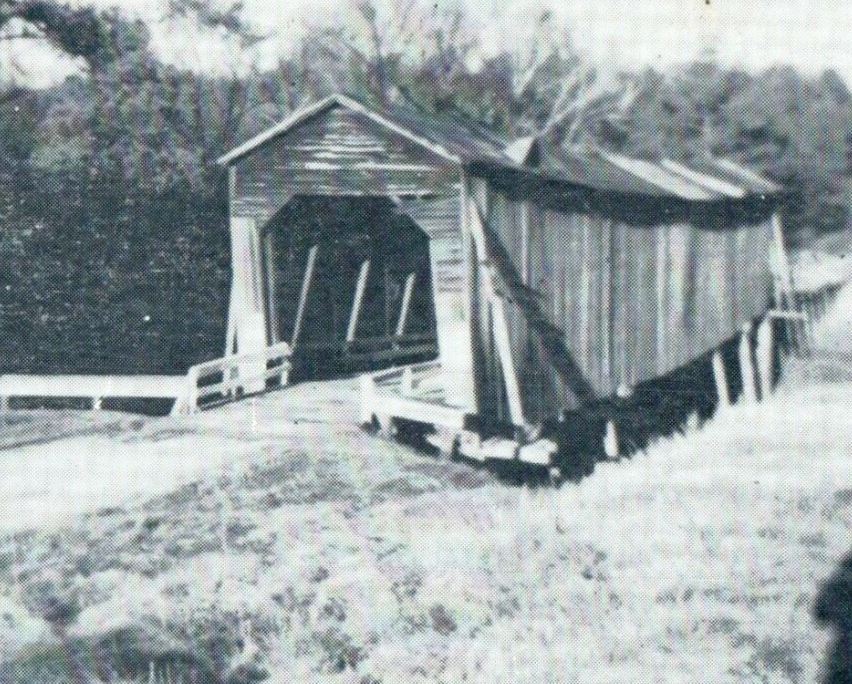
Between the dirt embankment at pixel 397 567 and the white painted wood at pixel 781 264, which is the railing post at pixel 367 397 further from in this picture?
the white painted wood at pixel 781 264

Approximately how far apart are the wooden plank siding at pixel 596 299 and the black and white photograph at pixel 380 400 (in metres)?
0.07

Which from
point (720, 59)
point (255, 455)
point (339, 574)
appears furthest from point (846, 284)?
point (339, 574)

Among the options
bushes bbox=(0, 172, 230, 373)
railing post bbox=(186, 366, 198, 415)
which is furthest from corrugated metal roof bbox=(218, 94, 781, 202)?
bushes bbox=(0, 172, 230, 373)

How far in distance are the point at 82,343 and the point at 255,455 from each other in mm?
11218

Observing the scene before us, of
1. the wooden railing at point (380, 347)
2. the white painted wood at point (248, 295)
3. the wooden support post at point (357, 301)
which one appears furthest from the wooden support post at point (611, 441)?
the white painted wood at point (248, 295)

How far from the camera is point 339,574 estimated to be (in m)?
8.35

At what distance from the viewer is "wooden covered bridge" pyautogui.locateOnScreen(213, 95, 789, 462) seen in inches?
499

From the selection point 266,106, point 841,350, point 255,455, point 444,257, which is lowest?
point 841,350

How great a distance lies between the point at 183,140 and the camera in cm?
2839

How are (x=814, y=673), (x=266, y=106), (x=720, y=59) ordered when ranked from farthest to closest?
(x=720, y=59), (x=266, y=106), (x=814, y=673)

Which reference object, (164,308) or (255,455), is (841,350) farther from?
(255,455)

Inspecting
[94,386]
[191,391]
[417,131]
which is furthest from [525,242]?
[94,386]

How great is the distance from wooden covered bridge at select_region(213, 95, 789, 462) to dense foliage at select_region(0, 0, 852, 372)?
387cm

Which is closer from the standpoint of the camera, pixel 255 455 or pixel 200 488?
pixel 200 488
